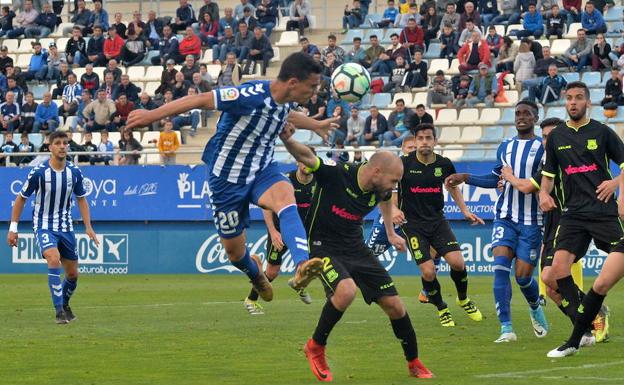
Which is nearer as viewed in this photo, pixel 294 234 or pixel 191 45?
pixel 294 234

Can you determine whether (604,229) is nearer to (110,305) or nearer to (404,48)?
(110,305)

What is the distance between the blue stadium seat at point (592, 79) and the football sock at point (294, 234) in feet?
66.8

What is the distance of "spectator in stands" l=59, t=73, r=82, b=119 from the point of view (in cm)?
3647

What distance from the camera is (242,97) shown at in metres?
11.7

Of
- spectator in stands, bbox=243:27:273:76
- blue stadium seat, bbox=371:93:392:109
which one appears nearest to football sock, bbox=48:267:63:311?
blue stadium seat, bbox=371:93:392:109

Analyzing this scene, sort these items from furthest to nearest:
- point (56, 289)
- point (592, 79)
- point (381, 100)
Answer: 1. point (381, 100)
2. point (592, 79)
3. point (56, 289)

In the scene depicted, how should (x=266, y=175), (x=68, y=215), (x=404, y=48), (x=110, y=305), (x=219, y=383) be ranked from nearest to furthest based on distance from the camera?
1. (x=219, y=383)
2. (x=266, y=175)
3. (x=68, y=215)
4. (x=110, y=305)
5. (x=404, y=48)

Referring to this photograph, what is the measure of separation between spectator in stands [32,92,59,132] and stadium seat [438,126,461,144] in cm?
1090

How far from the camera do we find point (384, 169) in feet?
35.7

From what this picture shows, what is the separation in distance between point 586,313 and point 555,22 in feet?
71.0

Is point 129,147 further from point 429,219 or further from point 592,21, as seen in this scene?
point 429,219

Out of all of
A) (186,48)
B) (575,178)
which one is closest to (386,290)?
(575,178)

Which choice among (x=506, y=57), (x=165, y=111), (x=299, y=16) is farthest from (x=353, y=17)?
(x=165, y=111)

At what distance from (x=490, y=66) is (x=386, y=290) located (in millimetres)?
22043
